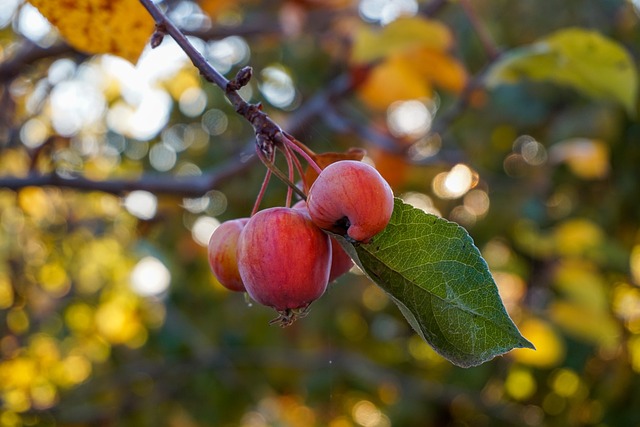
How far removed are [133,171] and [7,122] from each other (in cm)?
97

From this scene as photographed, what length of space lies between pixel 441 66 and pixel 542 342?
95cm

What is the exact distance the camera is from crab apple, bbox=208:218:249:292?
0.62 m

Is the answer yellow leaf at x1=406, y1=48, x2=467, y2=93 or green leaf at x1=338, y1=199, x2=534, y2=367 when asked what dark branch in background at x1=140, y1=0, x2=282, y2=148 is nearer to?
green leaf at x1=338, y1=199, x2=534, y2=367

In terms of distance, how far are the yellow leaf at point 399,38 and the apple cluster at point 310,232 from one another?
946 mm

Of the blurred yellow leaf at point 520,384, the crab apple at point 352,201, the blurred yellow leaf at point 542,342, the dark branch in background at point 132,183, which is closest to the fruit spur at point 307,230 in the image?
the crab apple at point 352,201

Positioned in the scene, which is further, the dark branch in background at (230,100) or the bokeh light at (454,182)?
the bokeh light at (454,182)

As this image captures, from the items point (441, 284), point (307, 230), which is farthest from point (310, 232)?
point (441, 284)

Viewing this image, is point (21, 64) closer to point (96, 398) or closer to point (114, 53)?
point (114, 53)

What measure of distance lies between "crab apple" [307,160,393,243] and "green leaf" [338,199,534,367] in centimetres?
2

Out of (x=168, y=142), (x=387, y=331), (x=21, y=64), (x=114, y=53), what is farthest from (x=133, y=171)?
(x=114, y=53)

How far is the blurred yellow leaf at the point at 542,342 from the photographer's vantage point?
217cm

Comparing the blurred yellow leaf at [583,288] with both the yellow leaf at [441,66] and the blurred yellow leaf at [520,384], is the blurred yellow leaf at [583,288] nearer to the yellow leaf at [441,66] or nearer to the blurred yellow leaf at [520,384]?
the blurred yellow leaf at [520,384]

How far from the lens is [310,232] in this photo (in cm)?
56

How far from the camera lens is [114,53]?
2.69ft
